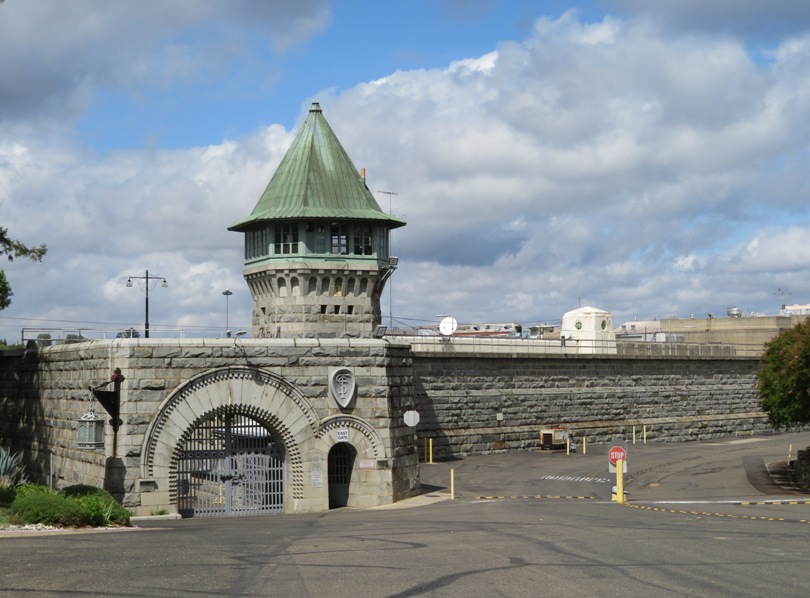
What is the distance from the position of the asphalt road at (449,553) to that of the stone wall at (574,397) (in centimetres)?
1341

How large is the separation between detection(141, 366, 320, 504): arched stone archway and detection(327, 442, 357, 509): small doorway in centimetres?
152

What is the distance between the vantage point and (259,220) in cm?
4575

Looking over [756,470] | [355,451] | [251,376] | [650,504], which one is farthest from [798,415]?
[251,376]

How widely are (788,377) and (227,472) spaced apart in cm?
2014

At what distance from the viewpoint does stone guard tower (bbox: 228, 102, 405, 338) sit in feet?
148

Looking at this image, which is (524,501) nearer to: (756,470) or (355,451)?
(355,451)

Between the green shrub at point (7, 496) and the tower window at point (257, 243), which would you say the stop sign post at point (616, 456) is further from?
the tower window at point (257, 243)

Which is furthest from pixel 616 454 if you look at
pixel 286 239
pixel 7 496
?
pixel 286 239

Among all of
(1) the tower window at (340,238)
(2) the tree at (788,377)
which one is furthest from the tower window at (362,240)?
(2) the tree at (788,377)

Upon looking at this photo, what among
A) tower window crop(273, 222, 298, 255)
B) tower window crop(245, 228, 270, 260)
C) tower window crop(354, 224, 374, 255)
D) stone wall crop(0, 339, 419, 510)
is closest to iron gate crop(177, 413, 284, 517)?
stone wall crop(0, 339, 419, 510)

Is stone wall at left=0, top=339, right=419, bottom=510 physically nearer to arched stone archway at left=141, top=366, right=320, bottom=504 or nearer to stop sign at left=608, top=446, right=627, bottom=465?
arched stone archway at left=141, top=366, right=320, bottom=504

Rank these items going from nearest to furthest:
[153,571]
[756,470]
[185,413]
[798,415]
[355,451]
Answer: [153,571] < [185,413] < [355,451] < [798,415] < [756,470]

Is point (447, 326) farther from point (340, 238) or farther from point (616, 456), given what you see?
point (616, 456)

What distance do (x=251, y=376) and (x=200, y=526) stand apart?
5.65 meters
